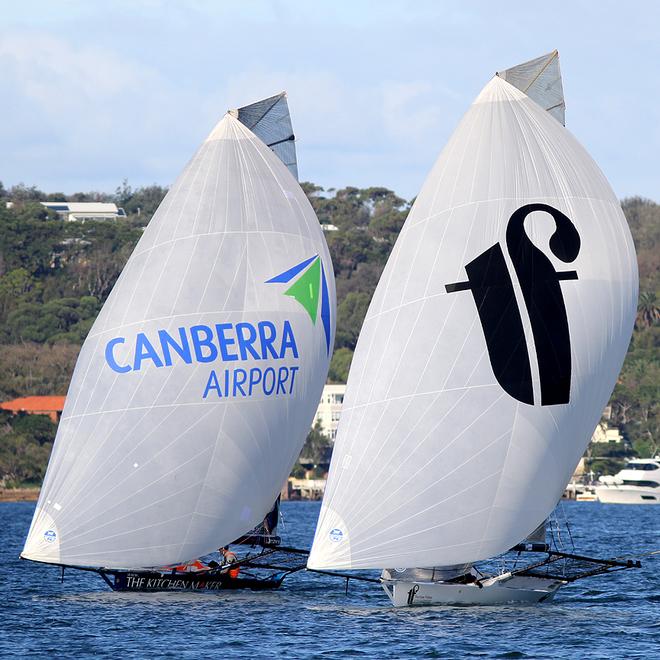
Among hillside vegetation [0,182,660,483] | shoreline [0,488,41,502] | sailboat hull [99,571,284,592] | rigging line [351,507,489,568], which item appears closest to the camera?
rigging line [351,507,489,568]

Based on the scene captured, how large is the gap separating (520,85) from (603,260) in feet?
14.8

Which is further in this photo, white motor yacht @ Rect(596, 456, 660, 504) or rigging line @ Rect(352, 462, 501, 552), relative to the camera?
white motor yacht @ Rect(596, 456, 660, 504)

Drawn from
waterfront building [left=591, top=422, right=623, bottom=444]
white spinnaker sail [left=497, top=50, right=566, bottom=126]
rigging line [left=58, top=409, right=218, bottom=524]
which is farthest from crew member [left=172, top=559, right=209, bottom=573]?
waterfront building [left=591, top=422, right=623, bottom=444]

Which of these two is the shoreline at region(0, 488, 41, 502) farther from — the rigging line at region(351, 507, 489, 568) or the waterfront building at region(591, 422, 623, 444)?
the rigging line at region(351, 507, 489, 568)

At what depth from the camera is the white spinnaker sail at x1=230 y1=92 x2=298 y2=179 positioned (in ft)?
122

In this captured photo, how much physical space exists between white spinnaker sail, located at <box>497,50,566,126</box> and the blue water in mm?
10439

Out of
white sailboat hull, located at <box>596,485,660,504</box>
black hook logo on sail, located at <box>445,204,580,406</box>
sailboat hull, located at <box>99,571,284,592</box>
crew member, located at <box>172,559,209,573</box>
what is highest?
black hook logo on sail, located at <box>445,204,580,406</box>

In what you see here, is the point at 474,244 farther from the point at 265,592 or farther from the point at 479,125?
the point at 265,592

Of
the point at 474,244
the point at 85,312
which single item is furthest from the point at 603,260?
the point at 85,312

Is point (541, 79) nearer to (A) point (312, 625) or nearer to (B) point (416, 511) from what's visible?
(B) point (416, 511)

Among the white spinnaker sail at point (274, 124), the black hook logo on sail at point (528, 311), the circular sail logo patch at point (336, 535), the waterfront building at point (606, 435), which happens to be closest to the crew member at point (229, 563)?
the circular sail logo patch at point (336, 535)

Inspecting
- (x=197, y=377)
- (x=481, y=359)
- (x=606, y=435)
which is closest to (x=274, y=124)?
(x=197, y=377)

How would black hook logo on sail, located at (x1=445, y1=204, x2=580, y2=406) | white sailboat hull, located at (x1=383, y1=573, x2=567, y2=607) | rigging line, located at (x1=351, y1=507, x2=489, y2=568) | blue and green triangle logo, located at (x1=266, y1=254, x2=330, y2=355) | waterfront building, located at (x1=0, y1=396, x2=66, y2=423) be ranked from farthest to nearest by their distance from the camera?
waterfront building, located at (x1=0, y1=396, x2=66, y2=423), blue and green triangle logo, located at (x1=266, y1=254, x2=330, y2=355), white sailboat hull, located at (x1=383, y1=573, x2=567, y2=607), black hook logo on sail, located at (x1=445, y1=204, x2=580, y2=406), rigging line, located at (x1=351, y1=507, x2=489, y2=568)

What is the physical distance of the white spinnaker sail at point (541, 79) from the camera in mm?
33094
